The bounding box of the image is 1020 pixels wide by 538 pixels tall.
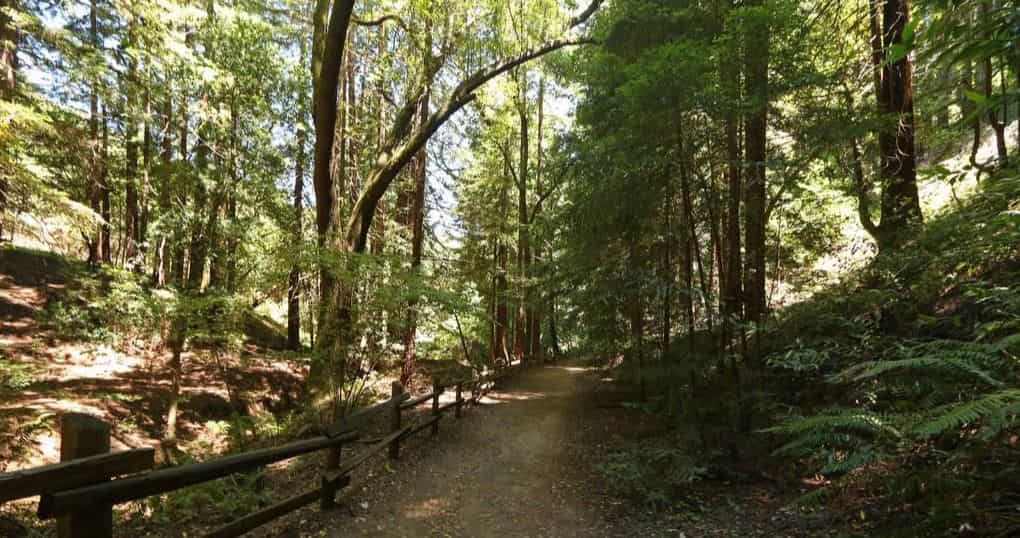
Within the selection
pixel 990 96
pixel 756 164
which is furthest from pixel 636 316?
pixel 990 96

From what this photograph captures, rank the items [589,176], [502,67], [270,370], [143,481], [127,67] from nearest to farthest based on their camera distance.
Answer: [143,481]
[127,67]
[589,176]
[502,67]
[270,370]

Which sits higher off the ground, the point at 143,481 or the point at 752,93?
the point at 752,93

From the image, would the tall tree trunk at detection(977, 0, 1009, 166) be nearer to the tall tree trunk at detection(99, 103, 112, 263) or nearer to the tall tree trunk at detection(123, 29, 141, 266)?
the tall tree trunk at detection(123, 29, 141, 266)

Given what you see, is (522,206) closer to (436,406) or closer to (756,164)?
Answer: (436,406)

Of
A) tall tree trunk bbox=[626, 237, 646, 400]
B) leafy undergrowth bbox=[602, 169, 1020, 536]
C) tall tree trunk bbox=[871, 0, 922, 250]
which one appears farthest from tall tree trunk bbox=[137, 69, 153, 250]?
tall tree trunk bbox=[871, 0, 922, 250]

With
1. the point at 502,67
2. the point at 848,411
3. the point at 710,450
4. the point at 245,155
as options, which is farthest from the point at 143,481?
the point at 245,155

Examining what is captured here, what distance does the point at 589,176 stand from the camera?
9.38 meters

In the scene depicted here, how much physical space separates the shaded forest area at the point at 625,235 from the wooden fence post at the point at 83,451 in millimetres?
3898

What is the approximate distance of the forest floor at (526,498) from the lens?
5.11 metres

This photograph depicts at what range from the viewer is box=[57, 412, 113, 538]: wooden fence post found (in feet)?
9.12

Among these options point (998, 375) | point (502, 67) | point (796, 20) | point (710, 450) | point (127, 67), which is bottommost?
point (710, 450)

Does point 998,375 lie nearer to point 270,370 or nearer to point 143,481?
point 143,481

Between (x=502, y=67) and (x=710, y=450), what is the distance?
29.3 feet

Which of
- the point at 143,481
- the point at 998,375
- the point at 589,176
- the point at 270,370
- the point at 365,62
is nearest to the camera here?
the point at 998,375
